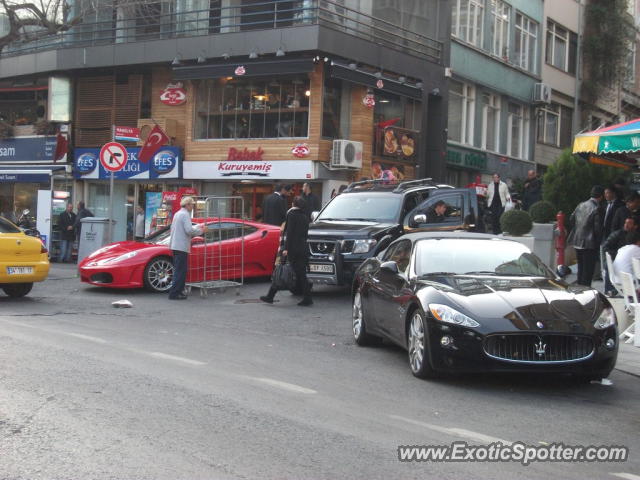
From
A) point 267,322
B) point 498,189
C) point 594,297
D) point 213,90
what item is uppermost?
point 213,90

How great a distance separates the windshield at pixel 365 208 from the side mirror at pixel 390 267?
623 cm

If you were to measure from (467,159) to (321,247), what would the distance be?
64.4 feet

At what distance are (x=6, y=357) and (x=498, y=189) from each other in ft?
58.4

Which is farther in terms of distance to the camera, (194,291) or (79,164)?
(79,164)

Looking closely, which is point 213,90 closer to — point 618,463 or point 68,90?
point 68,90

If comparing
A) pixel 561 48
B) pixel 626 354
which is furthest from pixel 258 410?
pixel 561 48

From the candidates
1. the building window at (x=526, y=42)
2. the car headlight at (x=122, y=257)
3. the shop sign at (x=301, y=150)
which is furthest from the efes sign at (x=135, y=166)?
the building window at (x=526, y=42)

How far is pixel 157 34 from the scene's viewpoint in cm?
2967

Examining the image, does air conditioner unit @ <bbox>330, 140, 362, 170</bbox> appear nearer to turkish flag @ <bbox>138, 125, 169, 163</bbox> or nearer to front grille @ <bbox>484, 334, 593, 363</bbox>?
turkish flag @ <bbox>138, 125, 169, 163</bbox>

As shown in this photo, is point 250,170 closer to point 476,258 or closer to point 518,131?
point 518,131

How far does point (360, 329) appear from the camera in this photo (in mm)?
10469

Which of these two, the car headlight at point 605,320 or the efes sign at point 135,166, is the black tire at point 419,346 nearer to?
the car headlight at point 605,320

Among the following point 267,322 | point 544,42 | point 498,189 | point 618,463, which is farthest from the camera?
point 544,42

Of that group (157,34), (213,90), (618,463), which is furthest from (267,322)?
(157,34)
